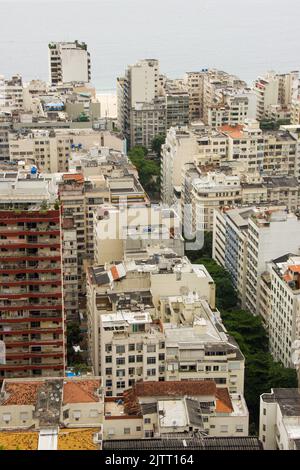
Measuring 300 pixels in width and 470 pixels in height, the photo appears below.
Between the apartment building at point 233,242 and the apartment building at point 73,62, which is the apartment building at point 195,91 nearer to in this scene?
the apartment building at point 73,62

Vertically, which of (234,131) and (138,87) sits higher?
(138,87)

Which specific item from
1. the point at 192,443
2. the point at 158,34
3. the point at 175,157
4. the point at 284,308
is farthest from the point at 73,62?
the point at 158,34

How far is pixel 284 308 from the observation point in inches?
646

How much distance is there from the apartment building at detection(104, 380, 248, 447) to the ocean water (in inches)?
1614

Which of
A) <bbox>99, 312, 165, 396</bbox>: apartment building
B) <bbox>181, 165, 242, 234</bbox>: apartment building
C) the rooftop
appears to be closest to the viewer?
the rooftop

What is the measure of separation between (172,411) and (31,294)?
4.00 meters

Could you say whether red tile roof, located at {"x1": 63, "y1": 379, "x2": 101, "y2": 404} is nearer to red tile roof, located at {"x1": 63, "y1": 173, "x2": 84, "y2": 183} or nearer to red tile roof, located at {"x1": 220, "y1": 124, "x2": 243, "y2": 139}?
red tile roof, located at {"x1": 63, "y1": 173, "x2": 84, "y2": 183}

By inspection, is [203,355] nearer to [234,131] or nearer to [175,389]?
[175,389]

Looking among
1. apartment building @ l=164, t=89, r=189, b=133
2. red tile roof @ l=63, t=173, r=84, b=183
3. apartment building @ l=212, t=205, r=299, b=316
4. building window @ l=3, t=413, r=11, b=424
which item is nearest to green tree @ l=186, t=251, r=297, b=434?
apartment building @ l=212, t=205, r=299, b=316

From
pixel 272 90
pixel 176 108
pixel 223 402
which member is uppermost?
pixel 272 90

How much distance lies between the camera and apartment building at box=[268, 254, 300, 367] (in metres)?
15.9

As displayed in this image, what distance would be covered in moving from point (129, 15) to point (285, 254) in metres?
81.0

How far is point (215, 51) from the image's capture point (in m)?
65.4

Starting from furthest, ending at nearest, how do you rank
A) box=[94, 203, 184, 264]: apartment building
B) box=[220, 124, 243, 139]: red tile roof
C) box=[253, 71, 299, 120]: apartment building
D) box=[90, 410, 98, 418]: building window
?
box=[253, 71, 299, 120]: apartment building
box=[220, 124, 243, 139]: red tile roof
box=[94, 203, 184, 264]: apartment building
box=[90, 410, 98, 418]: building window
